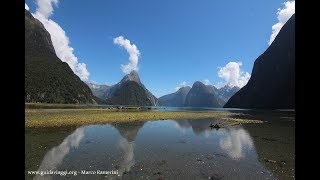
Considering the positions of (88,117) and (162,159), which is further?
(88,117)

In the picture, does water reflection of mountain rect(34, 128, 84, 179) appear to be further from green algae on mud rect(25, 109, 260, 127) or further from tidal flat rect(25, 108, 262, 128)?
green algae on mud rect(25, 109, 260, 127)

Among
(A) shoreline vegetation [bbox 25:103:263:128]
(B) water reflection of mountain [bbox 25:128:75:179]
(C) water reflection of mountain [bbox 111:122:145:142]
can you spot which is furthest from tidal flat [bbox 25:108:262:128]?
(B) water reflection of mountain [bbox 25:128:75:179]

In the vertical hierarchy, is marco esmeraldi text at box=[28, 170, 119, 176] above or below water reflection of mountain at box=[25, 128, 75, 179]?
below

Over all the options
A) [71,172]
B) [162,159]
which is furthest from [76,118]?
[71,172]

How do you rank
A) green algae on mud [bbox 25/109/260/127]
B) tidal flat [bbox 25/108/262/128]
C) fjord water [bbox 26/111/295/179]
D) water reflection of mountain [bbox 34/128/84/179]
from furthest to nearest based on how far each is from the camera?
tidal flat [bbox 25/108/262/128] < green algae on mud [bbox 25/109/260/127] < water reflection of mountain [bbox 34/128/84/179] < fjord water [bbox 26/111/295/179]

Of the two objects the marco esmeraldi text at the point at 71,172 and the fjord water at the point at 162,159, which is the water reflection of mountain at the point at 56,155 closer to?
the fjord water at the point at 162,159

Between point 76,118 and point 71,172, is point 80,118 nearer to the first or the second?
point 76,118

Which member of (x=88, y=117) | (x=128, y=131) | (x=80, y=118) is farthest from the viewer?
(x=88, y=117)

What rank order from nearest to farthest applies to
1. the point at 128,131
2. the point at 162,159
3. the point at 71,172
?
the point at 71,172
the point at 162,159
the point at 128,131
